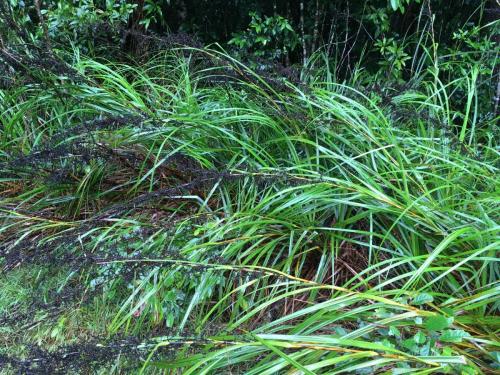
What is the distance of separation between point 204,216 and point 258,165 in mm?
374

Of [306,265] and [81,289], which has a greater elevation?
[81,289]

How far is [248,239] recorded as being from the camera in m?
1.84

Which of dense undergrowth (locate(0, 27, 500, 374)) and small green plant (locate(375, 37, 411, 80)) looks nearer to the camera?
dense undergrowth (locate(0, 27, 500, 374))

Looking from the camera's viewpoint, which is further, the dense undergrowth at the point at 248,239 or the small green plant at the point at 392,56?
the small green plant at the point at 392,56

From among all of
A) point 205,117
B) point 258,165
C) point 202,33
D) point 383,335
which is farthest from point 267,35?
point 383,335

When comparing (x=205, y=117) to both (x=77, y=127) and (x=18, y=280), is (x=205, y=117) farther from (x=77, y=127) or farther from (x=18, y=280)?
(x=18, y=280)

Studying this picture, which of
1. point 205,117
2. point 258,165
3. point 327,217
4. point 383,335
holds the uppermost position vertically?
point 205,117

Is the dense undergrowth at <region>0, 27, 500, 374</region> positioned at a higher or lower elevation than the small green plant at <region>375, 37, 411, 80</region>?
lower

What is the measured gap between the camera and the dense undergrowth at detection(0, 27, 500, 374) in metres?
1.47

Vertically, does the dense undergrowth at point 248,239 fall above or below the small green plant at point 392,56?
below

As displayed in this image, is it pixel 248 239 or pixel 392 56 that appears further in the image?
pixel 392 56

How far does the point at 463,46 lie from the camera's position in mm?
3719

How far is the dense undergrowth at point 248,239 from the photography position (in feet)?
4.82

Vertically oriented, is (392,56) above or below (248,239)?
above
